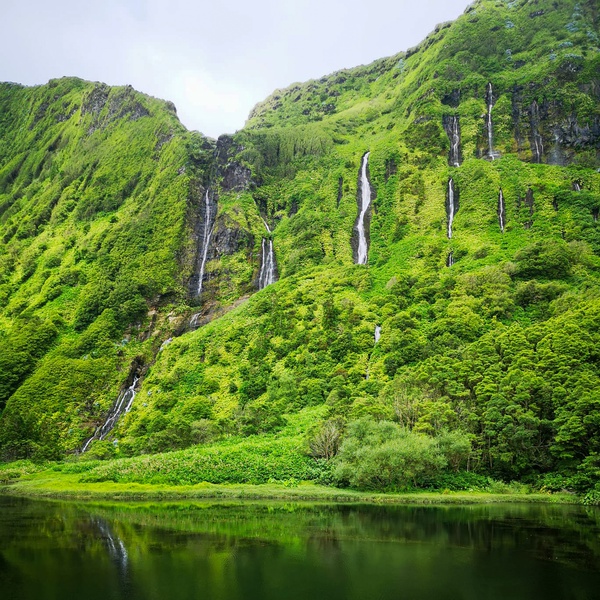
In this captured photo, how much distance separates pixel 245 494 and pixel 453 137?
10865 centimetres

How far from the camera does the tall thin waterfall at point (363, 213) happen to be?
391 ft

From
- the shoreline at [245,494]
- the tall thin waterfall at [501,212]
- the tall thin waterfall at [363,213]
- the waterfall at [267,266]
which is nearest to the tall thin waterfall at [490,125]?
the tall thin waterfall at [501,212]

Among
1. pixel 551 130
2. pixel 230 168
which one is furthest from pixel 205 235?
pixel 551 130

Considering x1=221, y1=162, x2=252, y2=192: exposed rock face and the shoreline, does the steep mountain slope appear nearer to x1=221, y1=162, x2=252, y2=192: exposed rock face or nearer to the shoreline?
x1=221, y1=162, x2=252, y2=192: exposed rock face

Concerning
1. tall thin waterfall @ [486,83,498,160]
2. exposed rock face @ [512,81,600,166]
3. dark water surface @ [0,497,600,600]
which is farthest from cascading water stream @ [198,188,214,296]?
dark water surface @ [0,497,600,600]

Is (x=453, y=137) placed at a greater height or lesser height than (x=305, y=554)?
greater

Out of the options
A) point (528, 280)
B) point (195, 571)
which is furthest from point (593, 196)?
point (195, 571)

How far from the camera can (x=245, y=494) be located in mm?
54062

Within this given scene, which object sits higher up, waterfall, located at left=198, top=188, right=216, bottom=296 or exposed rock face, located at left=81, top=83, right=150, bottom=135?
exposed rock face, located at left=81, top=83, right=150, bottom=135

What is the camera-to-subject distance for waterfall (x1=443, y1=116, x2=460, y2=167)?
12838 centimetres

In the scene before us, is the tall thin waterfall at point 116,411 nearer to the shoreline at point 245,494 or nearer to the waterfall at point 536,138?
the shoreline at point 245,494

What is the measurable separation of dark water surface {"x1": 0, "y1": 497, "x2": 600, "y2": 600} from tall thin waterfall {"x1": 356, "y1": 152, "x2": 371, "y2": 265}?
3160 inches

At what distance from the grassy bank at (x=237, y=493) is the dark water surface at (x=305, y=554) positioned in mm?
5391

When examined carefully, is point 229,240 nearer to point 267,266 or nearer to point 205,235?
point 205,235
